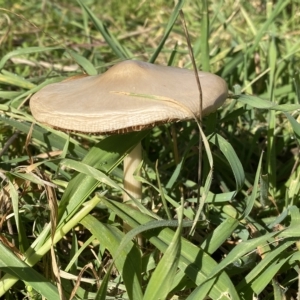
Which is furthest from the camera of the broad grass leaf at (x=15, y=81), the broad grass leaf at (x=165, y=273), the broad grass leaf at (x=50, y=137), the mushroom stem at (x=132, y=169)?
the broad grass leaf at (x=15, y=81)

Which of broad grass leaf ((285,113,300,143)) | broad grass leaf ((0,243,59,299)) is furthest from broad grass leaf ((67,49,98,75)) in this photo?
broad grass leaf ((0,243,59,299))

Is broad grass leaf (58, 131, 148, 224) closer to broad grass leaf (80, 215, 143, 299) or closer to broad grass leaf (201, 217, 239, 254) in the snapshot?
broad grass leaf (80, 215, 143, 299)

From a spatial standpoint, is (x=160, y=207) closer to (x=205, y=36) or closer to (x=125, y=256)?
(x=125, y=256)

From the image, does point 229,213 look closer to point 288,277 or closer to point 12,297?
point 288,277

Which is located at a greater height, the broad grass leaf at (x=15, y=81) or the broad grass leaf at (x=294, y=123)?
the broad grass leaf at (x=294, y=123)

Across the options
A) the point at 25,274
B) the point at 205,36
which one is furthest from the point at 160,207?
the point at 205,36

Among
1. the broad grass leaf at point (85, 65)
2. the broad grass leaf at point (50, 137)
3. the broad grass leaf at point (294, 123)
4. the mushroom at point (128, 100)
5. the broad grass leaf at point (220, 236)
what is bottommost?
the broad grass leaf at point (50, 137)

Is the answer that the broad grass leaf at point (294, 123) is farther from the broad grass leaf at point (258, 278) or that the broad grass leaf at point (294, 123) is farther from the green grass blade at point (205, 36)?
the green grass blade at point (205, 36)

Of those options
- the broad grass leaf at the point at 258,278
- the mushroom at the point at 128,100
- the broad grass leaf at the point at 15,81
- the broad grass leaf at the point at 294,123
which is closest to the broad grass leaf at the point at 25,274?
the mushroom at the point at 128,100

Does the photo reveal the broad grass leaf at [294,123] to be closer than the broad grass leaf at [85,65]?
Yes
